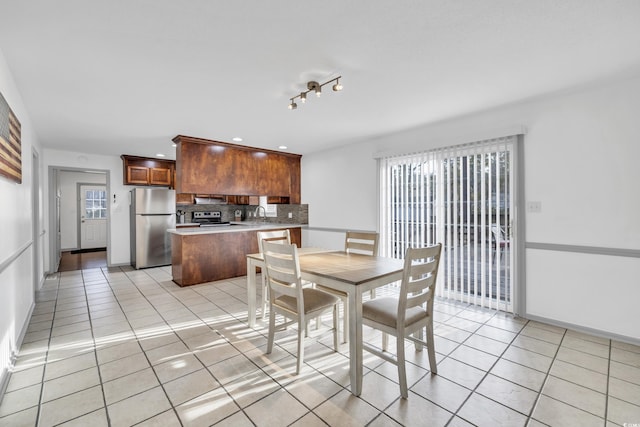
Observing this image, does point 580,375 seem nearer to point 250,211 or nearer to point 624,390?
point 624,390

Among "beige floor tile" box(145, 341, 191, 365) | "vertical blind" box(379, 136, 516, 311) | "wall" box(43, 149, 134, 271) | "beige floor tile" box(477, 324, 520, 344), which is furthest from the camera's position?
"wall" box(43, 149, 134, 271)

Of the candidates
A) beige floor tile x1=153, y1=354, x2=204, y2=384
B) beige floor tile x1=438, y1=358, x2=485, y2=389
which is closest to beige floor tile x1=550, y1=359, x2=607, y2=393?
beige floor tile x1=438, y1=358, x2=485, y2=389

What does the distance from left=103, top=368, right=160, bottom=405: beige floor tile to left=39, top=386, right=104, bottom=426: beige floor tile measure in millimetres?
47

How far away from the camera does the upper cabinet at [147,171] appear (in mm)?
5750

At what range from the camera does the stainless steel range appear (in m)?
6.68

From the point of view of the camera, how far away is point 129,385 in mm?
1942

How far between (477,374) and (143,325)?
299 cm

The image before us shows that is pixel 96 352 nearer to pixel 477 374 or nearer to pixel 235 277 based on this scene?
pixel 235 277

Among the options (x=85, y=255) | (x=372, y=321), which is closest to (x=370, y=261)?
(x=372, y=321)

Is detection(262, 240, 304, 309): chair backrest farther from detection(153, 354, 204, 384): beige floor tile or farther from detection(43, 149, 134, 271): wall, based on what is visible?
detection(43, 149, 134, 271): wall

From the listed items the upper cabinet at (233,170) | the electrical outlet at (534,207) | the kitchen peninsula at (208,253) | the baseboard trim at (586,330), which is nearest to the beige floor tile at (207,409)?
the kitchen peninsula at (208,253)

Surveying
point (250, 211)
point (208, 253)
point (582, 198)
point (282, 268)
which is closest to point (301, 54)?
point (282, 268)

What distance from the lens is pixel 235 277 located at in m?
4.85

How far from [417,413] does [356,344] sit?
49 cm
